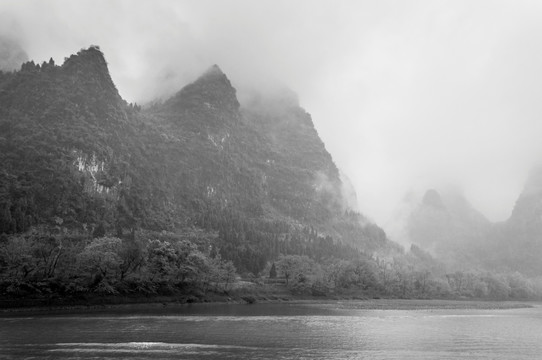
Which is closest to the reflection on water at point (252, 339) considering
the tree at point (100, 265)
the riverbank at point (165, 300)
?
the riverbank at point (165, 300)

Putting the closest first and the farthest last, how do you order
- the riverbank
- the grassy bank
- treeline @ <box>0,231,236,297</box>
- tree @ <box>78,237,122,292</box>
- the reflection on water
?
the reflection on water
the riverbank
the grassy bank
treeline @ <box>0,231,236,297</box>
tree @ <box>78,237,122,292</box>

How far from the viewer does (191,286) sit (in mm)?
132500

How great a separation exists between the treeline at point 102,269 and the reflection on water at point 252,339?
21.9 meters

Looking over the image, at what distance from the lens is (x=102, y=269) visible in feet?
361

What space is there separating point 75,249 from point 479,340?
102888 mm

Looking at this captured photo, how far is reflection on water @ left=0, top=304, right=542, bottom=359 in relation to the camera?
48.8 metres

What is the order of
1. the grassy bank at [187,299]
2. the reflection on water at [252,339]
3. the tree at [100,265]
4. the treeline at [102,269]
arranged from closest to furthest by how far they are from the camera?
the reflection on water at [252,339] < the grassy bank at [187,299] < the treeline at [102,269] < the tree at [100,265]

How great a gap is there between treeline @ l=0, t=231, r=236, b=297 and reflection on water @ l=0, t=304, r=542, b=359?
862 inches

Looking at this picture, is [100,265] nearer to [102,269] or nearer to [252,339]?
[102,269]

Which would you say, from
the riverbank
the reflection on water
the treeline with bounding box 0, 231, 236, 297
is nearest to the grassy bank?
the riverbank

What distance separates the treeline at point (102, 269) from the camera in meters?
99.5

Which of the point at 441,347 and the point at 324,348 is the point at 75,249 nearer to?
the point at 324,348

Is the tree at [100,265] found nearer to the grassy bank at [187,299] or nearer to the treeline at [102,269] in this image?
the treeline at [102,269]

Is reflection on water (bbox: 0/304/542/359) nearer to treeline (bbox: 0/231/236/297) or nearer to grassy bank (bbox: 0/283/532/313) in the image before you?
grassy bank (bbox: 0/283/532/313)
